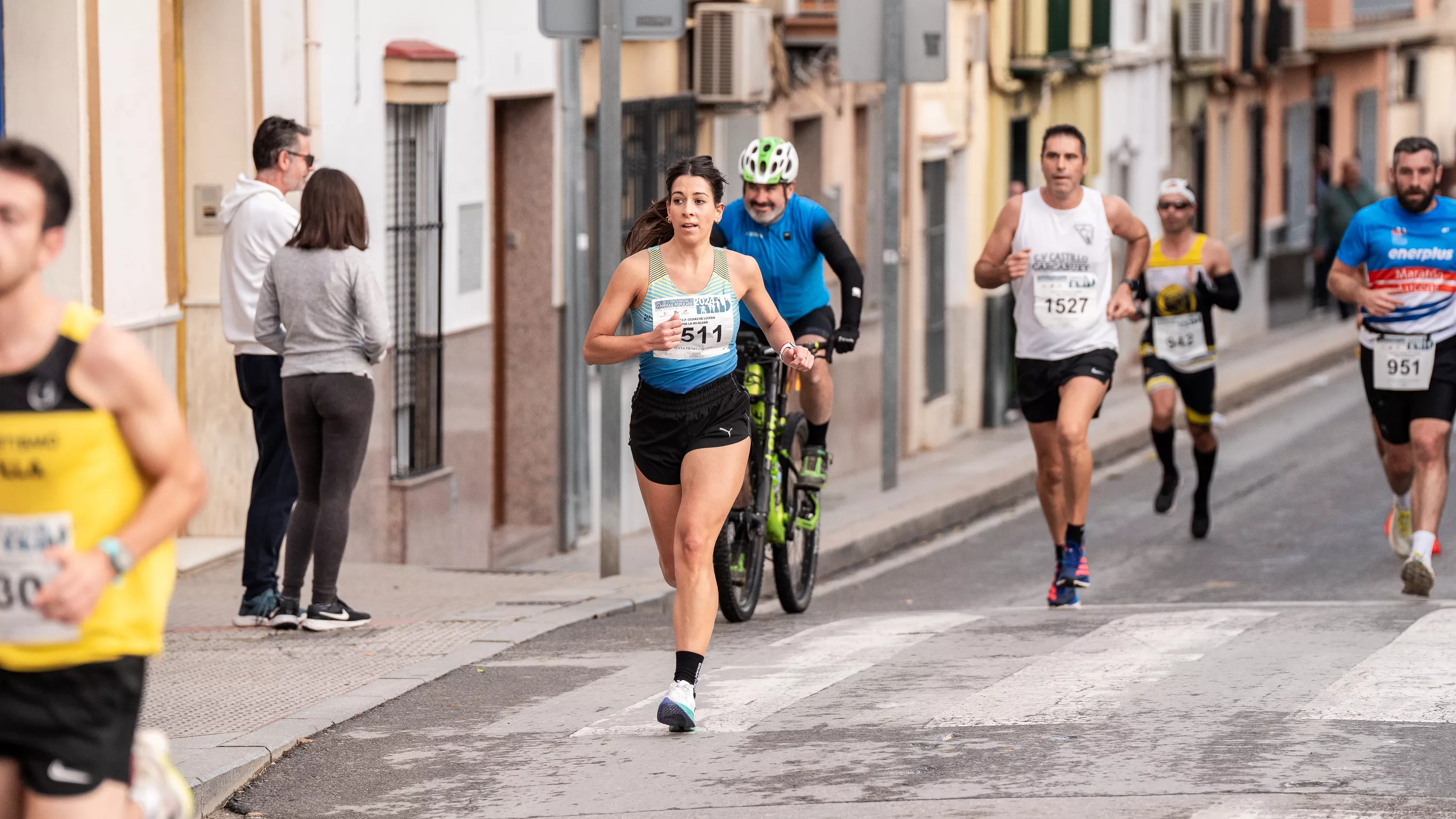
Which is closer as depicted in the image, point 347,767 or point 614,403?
point 347,767

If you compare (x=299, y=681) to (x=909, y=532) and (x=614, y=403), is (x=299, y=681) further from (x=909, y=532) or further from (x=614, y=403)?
(x=909, y=532)

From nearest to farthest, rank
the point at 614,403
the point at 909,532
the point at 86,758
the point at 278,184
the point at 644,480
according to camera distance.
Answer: the point at 86,758
the point at 644,480
the point at 278,184
the point at 614,403
the point at 909,532

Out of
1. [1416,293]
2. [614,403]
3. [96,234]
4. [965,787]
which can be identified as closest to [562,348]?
[614,403]

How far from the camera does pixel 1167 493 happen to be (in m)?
14.5

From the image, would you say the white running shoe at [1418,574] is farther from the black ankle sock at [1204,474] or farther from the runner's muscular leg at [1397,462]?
the black ankle sock at [1204,474]

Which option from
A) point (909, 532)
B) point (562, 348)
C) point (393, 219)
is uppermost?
point (393, 219)

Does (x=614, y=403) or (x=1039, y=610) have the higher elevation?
(x=614, y=403)

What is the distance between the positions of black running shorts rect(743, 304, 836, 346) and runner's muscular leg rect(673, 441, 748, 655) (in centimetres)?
280

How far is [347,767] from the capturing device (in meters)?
6.60

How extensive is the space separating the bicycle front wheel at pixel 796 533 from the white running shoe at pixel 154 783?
5520 mm

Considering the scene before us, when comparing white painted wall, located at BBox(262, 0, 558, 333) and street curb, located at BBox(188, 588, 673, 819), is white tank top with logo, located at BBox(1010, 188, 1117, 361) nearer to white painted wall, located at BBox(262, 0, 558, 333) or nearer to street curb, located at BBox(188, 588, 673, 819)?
street curb, located at BBox(188, 588, 673, 819)

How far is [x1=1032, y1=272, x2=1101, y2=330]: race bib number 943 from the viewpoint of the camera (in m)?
9.74

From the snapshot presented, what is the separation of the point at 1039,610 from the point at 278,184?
11.8 ft

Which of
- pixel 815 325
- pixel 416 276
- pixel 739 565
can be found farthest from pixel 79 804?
pixel 416 276
